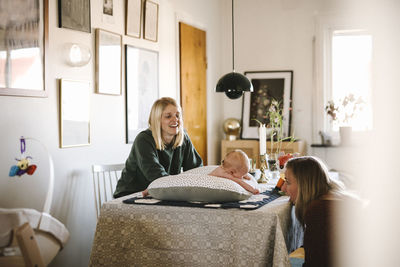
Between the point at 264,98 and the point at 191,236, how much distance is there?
12.2 ft

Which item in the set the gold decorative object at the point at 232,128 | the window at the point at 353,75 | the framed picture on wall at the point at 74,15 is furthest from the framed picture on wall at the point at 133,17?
the window at the point at 353,75

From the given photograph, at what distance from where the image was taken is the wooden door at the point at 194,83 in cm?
473

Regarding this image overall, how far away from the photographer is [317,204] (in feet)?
6.13

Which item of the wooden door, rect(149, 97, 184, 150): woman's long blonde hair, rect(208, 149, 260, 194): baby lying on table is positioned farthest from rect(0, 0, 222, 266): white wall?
rect(208, 149, 260, 194): baby lying on table

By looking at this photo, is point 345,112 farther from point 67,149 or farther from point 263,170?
point 67,149

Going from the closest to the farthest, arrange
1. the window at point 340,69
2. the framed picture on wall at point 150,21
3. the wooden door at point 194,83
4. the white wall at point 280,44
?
the framed picture on wall at point 150,21 < the wooden door at point 194,83 < the window at point 340,69 < the white wall at point 280,44

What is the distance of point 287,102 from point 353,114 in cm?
77

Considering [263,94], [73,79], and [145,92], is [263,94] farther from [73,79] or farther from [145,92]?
[73,79]

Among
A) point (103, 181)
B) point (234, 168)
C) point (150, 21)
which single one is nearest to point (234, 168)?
point (234, 168)

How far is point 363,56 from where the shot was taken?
5234 mm

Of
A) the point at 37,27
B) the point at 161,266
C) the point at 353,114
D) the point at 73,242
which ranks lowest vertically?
the point at 73,242

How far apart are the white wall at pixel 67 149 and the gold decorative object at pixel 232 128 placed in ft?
4.65

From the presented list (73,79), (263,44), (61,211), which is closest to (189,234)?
(61,211)

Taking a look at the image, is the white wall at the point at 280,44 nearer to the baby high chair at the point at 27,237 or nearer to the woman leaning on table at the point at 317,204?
the woman leaning on table at the point at 317,204
